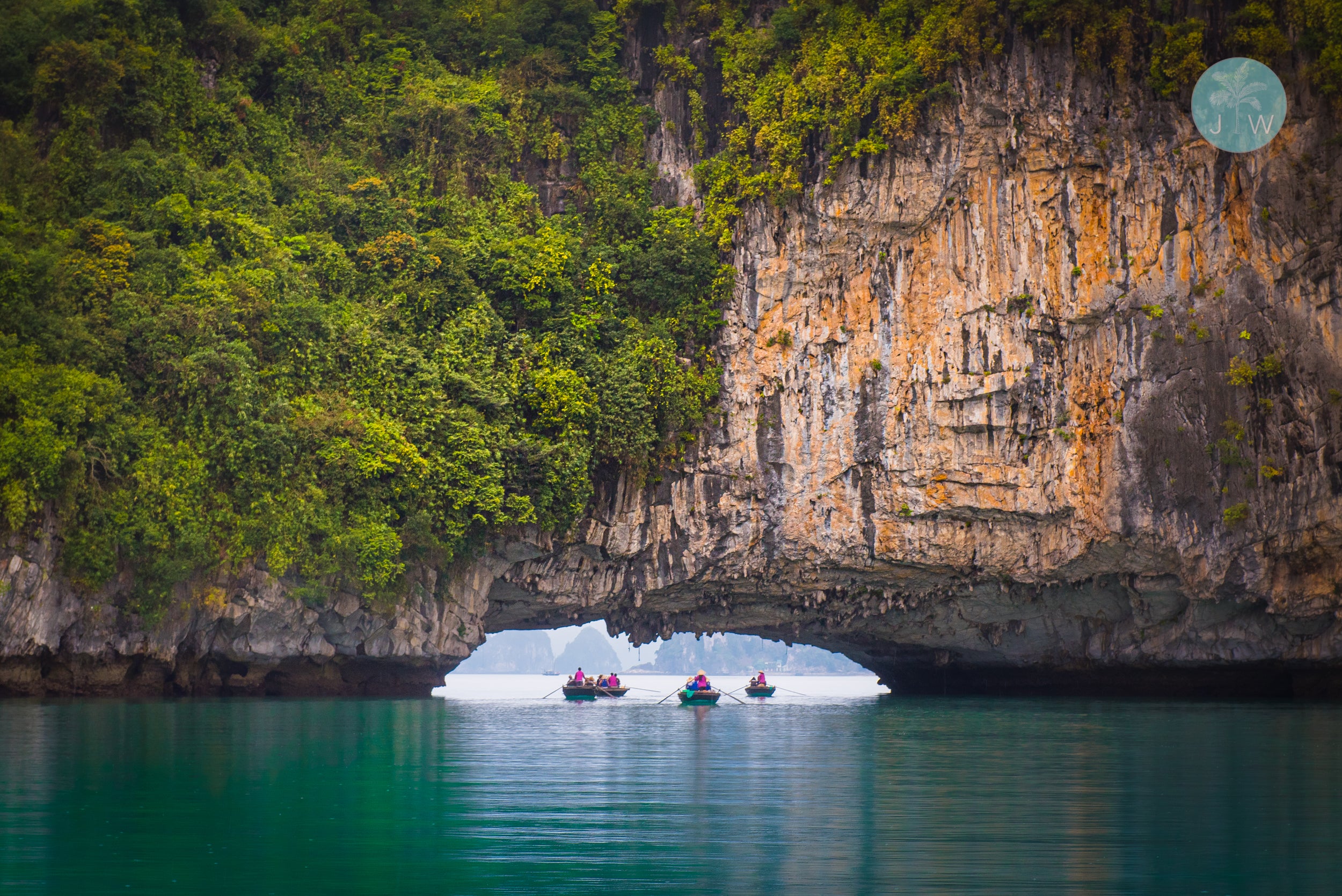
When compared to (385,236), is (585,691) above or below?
below

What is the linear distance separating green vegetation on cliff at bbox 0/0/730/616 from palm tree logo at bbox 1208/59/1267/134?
10.6 metres

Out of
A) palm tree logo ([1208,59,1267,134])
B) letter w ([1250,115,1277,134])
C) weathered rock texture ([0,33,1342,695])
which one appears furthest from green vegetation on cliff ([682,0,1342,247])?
letter w ([1250,115,1277,134])

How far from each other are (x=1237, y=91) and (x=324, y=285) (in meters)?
18.6

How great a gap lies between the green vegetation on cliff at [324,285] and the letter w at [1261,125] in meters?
11.0

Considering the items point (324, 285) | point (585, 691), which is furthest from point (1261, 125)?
point (585, 691)

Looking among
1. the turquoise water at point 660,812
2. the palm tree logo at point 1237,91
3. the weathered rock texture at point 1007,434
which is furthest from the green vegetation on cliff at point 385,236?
the turquoise water at point 660,812

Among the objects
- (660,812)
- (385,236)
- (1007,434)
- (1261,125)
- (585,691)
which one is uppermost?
(1261,125)

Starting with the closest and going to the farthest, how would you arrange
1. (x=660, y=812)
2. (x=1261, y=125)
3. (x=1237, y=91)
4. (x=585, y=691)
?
(x=660, y=812) < (x=1261, y=125) < (x=1237, y=91) < (x=585, y=691)

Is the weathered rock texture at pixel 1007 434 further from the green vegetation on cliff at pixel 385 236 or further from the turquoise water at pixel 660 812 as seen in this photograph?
the turquoise water at pixel 660 812

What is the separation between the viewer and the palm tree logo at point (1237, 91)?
78.2 ft

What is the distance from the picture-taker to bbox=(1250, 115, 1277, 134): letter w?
23734mm

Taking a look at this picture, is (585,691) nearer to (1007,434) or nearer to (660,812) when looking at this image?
(1007,434)

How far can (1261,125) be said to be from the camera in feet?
78.2

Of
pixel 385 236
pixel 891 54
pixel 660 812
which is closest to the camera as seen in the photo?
pixel 660 812
